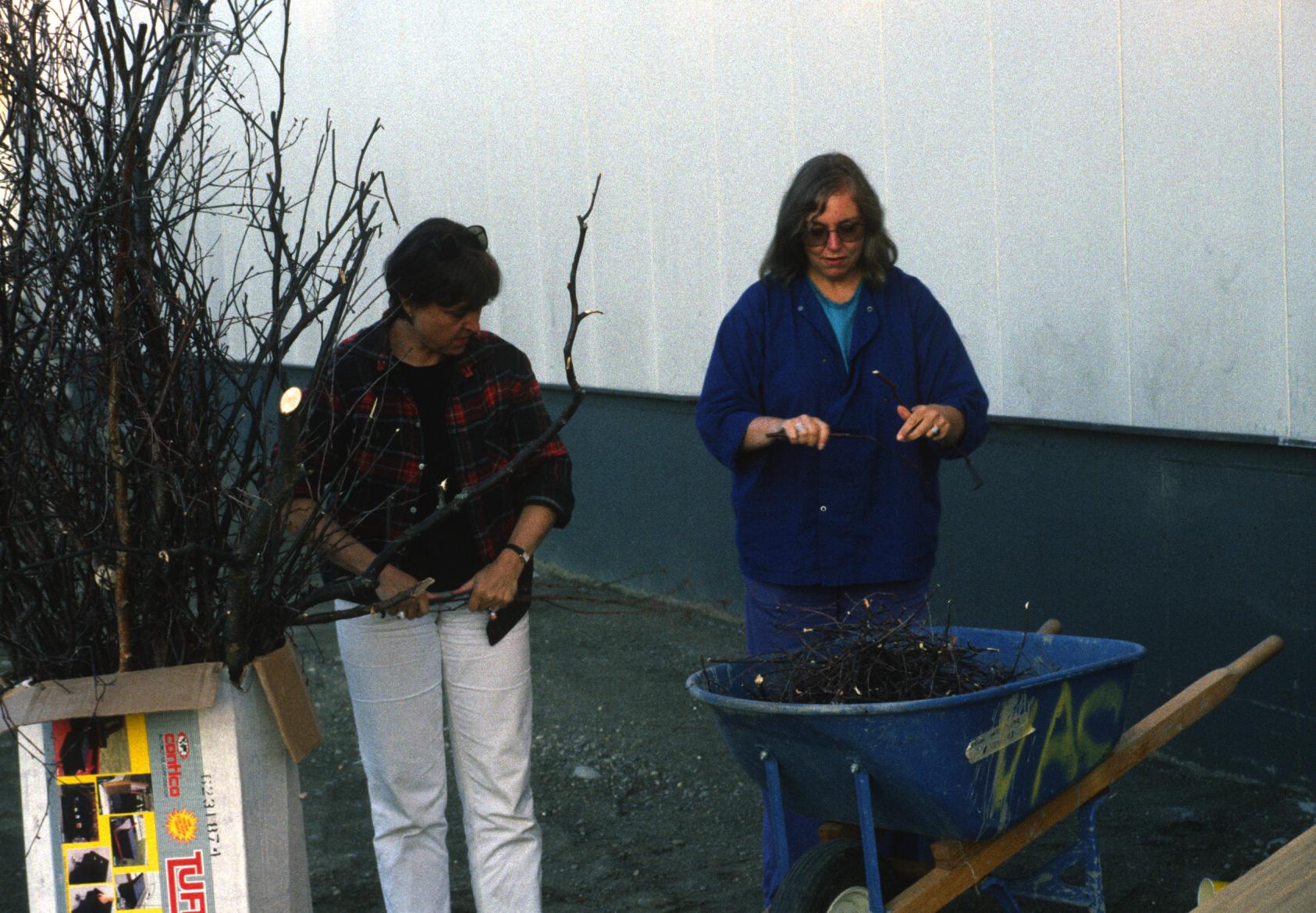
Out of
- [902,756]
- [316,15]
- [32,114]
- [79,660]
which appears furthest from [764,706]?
[316,15]

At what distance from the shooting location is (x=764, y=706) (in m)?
2.83

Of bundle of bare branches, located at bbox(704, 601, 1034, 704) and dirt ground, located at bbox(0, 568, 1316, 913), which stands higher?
bundle of bare branches, located at bbox(704, 601, 1034, 704)

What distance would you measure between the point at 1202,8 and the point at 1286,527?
1.48 m

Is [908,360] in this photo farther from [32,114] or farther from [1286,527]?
[32,114]

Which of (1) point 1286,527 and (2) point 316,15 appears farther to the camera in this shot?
(2) point 316,15

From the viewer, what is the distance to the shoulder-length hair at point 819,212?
3.60 metres

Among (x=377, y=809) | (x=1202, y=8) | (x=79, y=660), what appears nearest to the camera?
(x=79, y=660)

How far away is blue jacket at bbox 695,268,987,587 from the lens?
357 cm

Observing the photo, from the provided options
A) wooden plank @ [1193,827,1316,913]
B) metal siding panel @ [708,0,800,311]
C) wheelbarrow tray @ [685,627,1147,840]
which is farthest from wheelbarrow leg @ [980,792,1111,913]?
metal siding panel @ [708,0,800,311]

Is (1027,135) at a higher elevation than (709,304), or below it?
higher

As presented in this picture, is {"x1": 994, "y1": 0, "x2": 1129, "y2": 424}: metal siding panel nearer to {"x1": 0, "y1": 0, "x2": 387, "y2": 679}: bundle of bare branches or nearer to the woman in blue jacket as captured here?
the woman in blue jacket

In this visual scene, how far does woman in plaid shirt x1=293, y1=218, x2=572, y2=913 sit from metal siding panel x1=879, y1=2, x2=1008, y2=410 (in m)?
2.21

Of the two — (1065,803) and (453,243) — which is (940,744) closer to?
(1065,803)

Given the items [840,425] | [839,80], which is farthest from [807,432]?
[839,80]
